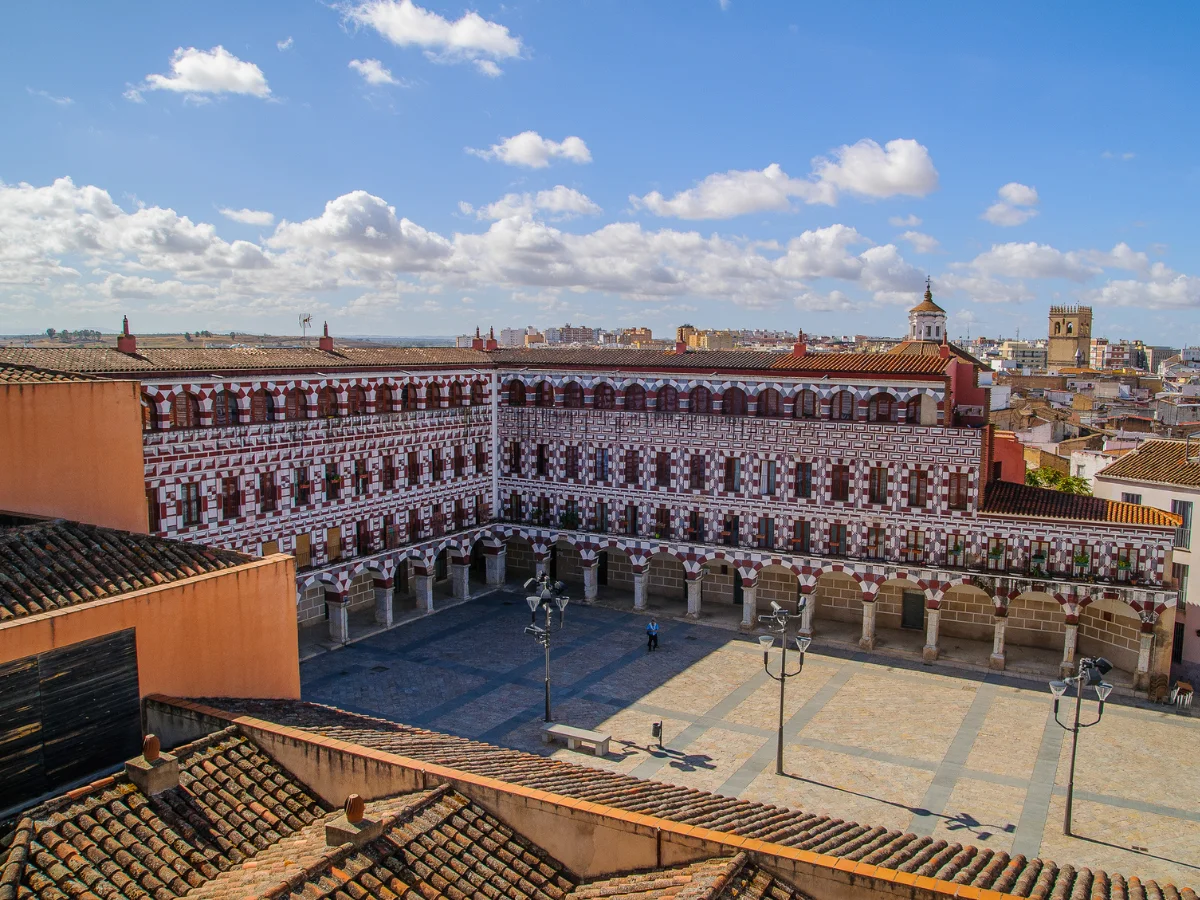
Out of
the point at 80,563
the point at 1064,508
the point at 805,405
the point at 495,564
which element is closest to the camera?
the point at 80,563

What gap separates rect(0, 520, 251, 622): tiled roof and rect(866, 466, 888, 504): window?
26.4 meters

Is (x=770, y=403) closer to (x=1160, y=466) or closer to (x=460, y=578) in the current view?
(x=460, y=578)

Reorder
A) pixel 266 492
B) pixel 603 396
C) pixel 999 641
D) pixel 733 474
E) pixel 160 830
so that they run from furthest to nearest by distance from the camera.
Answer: pixel 603 396
pixel 733 474
pixel 999 641
pixel 266 492
pixel 160 830

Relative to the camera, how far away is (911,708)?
104 feet

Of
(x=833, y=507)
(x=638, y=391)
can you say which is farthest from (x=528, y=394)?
(x=833, y=507)

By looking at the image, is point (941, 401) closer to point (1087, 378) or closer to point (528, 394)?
point (528, 394)

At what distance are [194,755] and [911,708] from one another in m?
24.7

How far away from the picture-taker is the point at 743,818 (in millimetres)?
13695

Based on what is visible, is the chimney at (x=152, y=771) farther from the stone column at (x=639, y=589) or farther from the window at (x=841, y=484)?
the stone column at (x=639, y=589)

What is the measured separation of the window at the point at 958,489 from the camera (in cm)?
3584

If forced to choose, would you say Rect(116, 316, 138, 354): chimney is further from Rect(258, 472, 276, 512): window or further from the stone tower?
the stone tower

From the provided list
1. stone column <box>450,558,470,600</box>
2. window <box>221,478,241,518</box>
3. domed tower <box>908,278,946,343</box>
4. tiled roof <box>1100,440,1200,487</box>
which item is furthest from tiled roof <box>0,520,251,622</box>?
domed tower <box>908,278,946,343</box>

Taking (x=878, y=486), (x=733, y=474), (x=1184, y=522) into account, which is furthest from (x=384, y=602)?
(x=1184, y=522)

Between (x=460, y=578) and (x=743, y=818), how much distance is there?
31.0 metres
